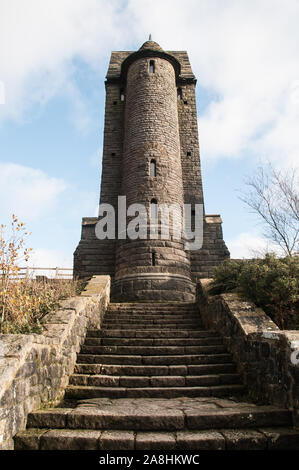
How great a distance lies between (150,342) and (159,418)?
244 centimetres

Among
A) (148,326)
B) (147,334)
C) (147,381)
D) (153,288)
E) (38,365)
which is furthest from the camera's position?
(153,288)

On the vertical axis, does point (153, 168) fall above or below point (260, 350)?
above

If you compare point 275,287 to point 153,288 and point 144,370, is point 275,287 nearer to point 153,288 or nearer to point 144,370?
point 144,370

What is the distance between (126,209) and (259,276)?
25.7 ft

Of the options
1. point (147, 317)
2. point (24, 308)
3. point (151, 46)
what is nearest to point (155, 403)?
point (24, 308)

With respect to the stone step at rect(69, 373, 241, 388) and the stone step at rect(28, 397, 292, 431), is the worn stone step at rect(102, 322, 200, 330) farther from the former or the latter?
the stone step at rect(28, 397, 292, 431)

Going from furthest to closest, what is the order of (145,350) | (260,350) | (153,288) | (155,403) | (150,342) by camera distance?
1. (153,288)
2. (150,342)
3. (145,350)
4. (260,350)
5. (155,403)

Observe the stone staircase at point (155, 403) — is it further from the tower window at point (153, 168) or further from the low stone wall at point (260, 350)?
the tower window at point (153, 168)

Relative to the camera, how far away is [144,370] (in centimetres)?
501

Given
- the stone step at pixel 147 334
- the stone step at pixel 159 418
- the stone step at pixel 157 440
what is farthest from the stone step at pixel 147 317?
the stone step at pixel 157 440

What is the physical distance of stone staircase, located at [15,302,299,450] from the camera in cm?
323

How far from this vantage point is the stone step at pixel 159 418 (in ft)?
11.5

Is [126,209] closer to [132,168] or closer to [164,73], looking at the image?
[132,168]
